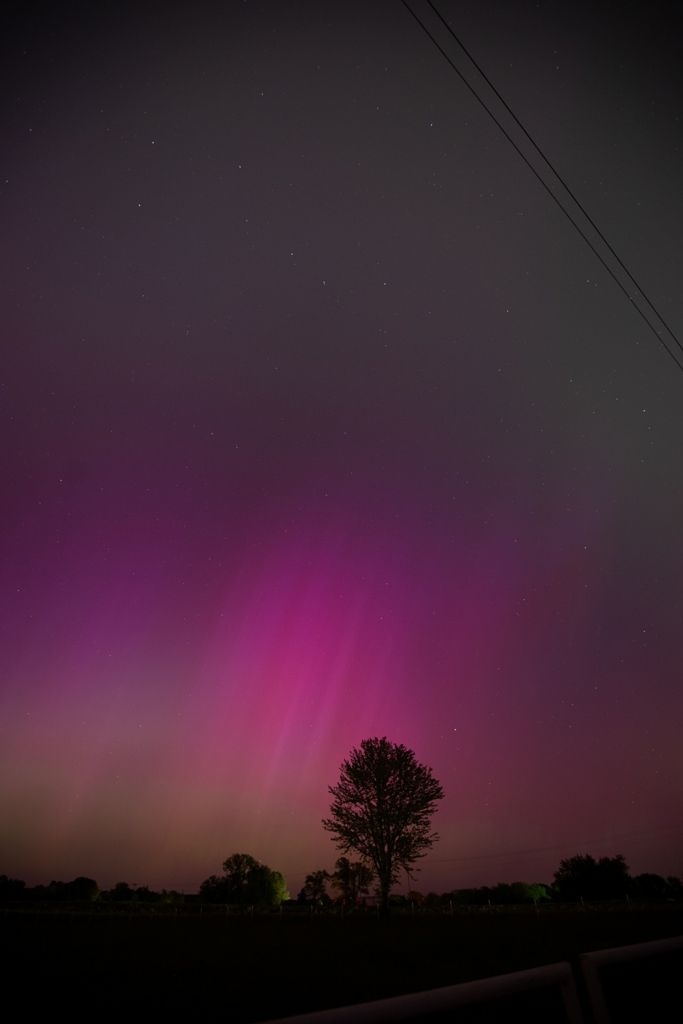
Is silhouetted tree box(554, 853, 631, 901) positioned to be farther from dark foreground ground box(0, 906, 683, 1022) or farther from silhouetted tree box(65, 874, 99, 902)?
silhouetted tree box(65, 874, 99, 902)

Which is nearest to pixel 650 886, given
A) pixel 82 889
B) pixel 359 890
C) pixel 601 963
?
pixel 359 890

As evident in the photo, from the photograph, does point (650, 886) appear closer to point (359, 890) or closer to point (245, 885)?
point (359, 890)

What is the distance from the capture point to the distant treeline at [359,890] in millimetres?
75312

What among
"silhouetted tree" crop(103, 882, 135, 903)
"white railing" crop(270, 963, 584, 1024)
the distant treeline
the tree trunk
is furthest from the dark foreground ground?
"silhouetted tree" crop(103, 882, 135, 903)

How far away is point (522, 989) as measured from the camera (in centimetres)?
189

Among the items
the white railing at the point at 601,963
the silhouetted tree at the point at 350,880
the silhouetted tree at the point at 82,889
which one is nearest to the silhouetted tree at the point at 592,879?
the silhouetted tree at the point at 350,880

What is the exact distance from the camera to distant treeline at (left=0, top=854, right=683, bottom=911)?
7531 centimetres

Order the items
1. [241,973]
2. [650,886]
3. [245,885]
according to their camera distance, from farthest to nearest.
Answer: [245,885] → [650,886] → [241,973]

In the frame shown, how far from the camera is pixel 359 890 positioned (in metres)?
99.4

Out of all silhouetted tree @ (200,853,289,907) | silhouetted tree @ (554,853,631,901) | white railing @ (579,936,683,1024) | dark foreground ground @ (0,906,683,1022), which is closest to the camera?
white railing @ (579,936,683,1024)

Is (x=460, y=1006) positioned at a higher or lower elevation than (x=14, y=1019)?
higher

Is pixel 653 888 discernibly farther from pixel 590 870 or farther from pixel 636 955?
pixel 636 955

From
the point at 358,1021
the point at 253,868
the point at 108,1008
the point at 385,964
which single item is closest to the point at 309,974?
the point at 385,964

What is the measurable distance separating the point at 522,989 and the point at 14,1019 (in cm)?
942
